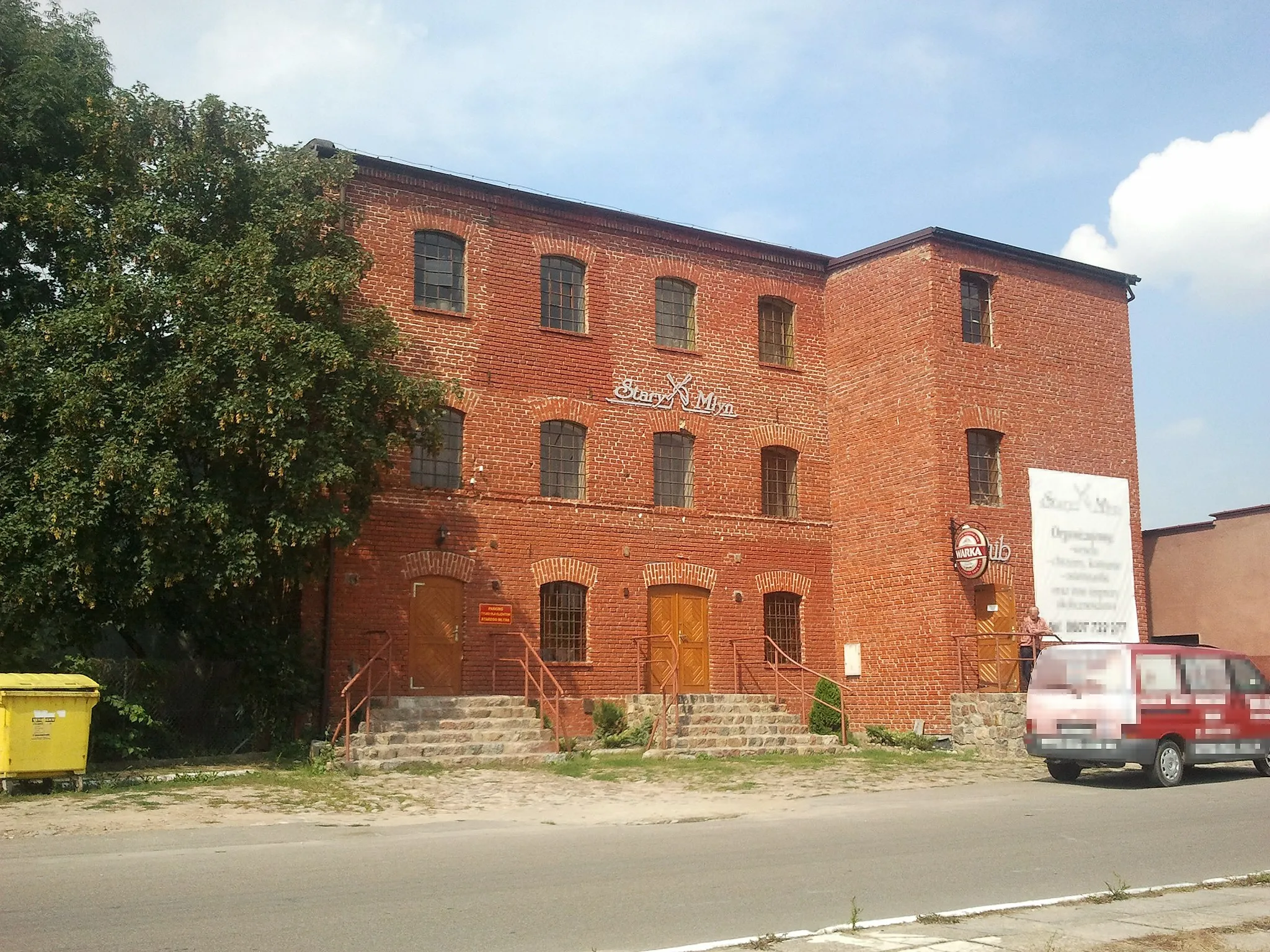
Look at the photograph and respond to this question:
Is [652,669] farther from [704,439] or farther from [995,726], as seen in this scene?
[995,726]

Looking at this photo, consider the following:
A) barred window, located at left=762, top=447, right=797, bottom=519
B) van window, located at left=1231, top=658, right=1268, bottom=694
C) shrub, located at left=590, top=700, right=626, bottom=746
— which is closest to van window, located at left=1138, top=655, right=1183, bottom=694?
van window, located at left=1231, top=658, right=1268, bottom=694

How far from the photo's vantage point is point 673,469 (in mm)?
23594

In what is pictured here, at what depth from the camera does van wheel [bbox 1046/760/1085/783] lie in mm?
17047

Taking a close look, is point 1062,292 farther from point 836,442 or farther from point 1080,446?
point 836,442

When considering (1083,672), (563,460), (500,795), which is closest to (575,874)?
(500,795)

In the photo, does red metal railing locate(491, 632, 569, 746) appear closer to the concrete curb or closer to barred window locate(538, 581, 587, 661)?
barred window locate(538, 581, 587, 661)

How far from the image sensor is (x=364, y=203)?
824 inches

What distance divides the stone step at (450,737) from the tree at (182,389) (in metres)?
1.95

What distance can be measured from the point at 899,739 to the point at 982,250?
9.79 metres

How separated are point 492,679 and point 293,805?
23.5 feet

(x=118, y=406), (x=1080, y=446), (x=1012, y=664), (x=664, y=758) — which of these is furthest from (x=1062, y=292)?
(x=118, y=406)

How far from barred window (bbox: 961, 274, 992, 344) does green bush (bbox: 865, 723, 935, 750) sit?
25.6 ft

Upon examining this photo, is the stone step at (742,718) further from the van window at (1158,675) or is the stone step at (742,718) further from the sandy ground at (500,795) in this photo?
the van window at (1158,675)

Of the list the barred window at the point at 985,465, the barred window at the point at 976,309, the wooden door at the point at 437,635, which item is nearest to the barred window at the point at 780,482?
the barred window at the point at 985,465
